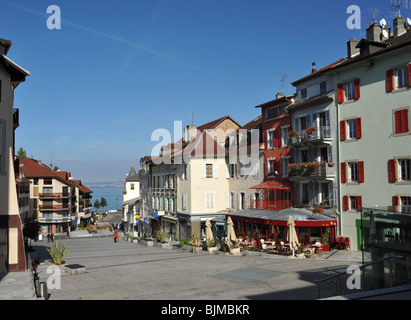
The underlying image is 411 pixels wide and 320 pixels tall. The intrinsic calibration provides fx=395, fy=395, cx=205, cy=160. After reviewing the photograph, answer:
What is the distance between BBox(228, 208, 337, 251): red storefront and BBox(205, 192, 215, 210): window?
7460mm

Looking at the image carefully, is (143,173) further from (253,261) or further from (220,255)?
(253,261)

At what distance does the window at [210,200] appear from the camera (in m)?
A: 41.7

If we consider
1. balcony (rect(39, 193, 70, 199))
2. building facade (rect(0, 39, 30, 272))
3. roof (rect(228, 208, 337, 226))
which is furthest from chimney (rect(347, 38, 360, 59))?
balcony (rect(39, 193, 70, 199))

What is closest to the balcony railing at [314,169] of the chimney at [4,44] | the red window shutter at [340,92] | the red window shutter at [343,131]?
the red window shutter at [343,131]

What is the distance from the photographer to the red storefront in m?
27.5

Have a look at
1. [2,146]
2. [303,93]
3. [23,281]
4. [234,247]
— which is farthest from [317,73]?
[23,281]

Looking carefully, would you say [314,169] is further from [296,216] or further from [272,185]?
[272,185]

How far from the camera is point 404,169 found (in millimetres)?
24266

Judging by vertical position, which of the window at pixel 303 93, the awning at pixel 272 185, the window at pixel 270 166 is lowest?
the awning at pixel 272 185

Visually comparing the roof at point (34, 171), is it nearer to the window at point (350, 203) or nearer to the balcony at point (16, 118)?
the balcony at point (16, 118)

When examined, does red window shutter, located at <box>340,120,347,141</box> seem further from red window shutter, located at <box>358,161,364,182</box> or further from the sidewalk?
the sidewalk

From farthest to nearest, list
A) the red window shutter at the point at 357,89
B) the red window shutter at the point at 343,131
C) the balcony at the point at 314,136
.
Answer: the balcony at the point at 314,136 < the red window shutter at the point at 343,131 < the red window shutter at the point at 357,89

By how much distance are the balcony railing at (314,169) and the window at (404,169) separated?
Result: 16.5ft
